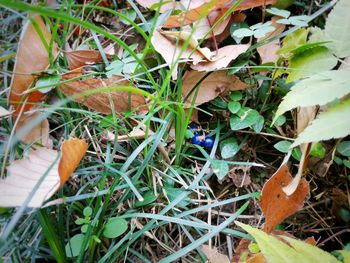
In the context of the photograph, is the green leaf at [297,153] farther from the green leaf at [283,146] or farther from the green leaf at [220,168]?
the green leaf at [220,168]

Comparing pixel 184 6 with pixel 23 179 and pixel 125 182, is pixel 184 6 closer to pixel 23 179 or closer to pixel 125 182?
pixel 125 182

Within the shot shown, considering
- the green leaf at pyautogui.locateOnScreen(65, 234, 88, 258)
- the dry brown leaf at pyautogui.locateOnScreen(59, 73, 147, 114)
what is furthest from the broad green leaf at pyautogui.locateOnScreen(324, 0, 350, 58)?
the green leaf at pyautogui.locateOnScreen(65, 234, 88, 258)

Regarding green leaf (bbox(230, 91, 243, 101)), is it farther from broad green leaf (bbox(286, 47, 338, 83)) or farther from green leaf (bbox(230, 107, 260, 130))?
broad green leaf (bbox(286, 47, 338, 83))

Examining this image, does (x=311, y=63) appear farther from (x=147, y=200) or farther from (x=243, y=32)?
(x=147, y=200)

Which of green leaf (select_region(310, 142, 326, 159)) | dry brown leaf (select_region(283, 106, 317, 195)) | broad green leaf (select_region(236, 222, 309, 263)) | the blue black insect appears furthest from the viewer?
the blue black insect

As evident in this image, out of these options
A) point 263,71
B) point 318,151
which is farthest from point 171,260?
point 263,71

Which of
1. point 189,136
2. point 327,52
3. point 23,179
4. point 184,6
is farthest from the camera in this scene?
point 184,6
